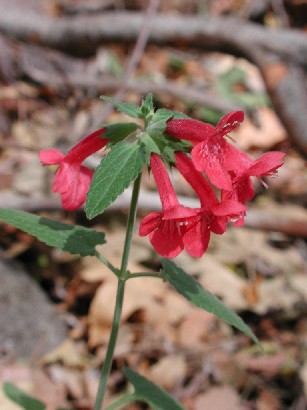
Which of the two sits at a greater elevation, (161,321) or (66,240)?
(66,240)

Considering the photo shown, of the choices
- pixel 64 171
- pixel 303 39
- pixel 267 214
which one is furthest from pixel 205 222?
pixel 303 39

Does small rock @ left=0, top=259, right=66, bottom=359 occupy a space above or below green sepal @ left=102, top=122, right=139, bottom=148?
below

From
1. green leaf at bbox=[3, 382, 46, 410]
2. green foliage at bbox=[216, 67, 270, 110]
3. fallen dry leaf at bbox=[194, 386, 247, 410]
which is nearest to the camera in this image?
green leaf at bbox=[3, 382, 46, 410]

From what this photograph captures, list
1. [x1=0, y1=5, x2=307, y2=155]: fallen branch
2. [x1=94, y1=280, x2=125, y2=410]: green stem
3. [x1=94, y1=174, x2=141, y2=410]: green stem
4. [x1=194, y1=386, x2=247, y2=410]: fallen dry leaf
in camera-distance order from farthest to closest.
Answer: [x1=0, y1=5, x2=307, y2=155]: fallen branch < [x1=194, y1=386, x2=247, y2=410]: fallen dry leaf < [x1=94, y1=280, x2=125, y2=410]: green stem < [x1=94, y1=174, x2=141, y2=410]: green stem

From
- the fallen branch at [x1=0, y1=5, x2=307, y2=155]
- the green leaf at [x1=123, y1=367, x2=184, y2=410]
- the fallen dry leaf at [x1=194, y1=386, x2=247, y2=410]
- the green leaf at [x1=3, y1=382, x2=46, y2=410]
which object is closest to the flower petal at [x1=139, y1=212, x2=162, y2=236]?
the green leaf at [x1=123, y1=367, x2=184, y2=410]

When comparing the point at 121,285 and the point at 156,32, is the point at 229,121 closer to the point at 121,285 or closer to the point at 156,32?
the point at 121,285

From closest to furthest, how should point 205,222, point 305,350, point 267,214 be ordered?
point 205,222 → point 305,350 → point 267,214

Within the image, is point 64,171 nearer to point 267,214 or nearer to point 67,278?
point 67,278

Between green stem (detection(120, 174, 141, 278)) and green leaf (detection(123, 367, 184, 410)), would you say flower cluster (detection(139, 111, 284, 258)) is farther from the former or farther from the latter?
green leaf (detection(123, 367, 184, 410))
